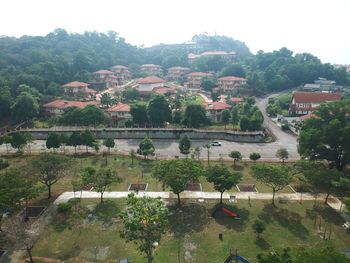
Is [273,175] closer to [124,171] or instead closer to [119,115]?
[124,171]

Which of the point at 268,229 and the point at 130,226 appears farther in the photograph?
the point at 268,229

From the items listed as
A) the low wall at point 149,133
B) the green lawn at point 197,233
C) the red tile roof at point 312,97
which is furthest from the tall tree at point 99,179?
the red tile roof at point 312,97

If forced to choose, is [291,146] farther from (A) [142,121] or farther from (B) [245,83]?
(B) [245,83]

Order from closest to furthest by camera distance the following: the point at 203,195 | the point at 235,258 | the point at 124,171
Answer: the point at 235,258, the point at 203,195, the point at 124,171

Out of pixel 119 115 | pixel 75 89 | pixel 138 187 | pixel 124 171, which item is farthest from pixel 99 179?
pixel 75 89

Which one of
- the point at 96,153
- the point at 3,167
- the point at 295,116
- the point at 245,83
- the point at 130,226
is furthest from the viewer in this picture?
the point at 245,83

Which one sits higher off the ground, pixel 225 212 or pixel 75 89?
pixel 75 89

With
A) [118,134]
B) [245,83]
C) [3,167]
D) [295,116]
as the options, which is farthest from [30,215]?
[245,83]
